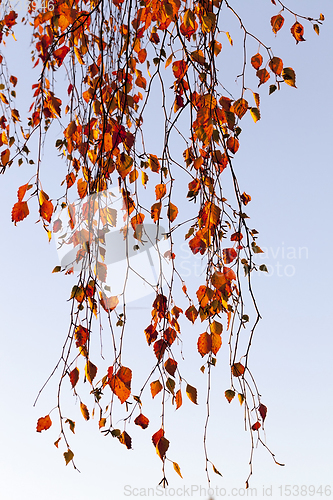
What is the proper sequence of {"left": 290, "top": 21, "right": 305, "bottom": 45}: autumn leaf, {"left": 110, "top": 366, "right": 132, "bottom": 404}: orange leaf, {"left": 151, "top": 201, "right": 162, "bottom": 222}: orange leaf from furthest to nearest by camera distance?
{"left": 290, "top": 21, "right": 305, "bottom": 45}: autumn leaf
{"left": 151, "top": 201, "right": 162, "bottom": 222}: orange leaf
{"left": 110, "top": 366, "right": 132, "bottom": 404}: orange leaf

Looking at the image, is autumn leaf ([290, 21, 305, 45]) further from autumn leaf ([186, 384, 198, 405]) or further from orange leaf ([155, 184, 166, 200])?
autumn leaf ([186, 384, 198, 405])

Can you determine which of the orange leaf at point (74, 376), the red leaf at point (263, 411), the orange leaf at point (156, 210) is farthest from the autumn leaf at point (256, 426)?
the orange leaf at point (156, 210)

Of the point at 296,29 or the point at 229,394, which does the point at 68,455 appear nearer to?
the point at 229,394

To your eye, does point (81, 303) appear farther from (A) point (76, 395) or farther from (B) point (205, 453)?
(B) point (205, 453)

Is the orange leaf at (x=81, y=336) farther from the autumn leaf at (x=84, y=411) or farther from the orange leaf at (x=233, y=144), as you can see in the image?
the orange leaf at (x=233, y=144)

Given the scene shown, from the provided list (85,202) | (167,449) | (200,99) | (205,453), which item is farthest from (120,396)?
(200,99)

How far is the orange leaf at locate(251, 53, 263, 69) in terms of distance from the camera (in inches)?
43.8

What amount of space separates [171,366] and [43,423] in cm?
28

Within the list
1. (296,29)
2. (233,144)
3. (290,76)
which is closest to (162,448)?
(233,144)

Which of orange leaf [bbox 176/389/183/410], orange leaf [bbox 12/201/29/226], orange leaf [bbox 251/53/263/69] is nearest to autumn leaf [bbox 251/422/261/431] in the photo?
orange leaf [bbox 176/389/183/410]

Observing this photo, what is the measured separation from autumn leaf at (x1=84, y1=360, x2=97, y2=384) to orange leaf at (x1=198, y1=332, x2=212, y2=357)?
0.66ft

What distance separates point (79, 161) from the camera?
1213mm

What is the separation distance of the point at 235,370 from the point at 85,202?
1.63ft

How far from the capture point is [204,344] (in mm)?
935
